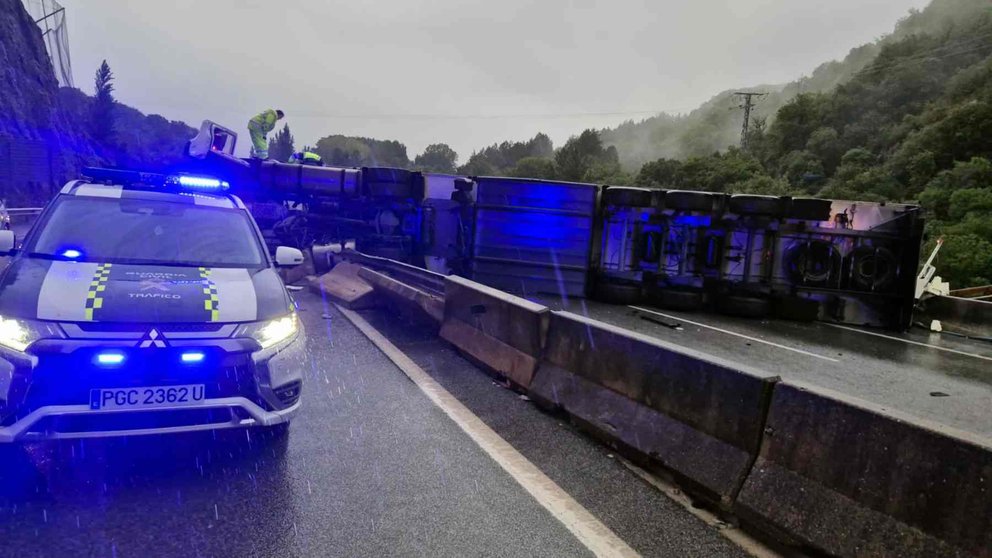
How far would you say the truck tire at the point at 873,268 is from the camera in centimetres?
1147

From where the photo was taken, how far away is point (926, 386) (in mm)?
7367

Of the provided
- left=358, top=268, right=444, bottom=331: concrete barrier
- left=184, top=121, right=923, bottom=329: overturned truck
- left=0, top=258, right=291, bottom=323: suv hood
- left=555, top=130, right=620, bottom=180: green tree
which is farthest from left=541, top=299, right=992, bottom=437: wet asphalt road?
left=555, top=130, right=620, bottom=180: green tree

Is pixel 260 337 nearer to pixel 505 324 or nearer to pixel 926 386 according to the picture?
pixel 505 324

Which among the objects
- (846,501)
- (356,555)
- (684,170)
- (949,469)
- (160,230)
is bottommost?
(356,555)

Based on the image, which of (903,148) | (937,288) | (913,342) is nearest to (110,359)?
(913,342)

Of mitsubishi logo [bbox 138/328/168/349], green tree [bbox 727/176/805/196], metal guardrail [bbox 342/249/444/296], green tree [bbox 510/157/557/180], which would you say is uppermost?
green tree [bbox 510/157/557/180]

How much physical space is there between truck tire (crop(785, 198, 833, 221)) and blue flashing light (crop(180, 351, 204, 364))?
11.5m

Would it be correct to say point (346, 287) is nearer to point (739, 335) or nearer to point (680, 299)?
point (680, 299)

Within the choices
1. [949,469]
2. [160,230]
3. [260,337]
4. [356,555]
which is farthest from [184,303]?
Result: [949,469]

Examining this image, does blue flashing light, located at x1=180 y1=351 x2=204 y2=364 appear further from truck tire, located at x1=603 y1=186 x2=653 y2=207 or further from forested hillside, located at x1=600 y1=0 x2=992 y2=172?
forested hillside, located at x1=600 y1=0 x2=992 y2=172

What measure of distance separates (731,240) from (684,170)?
38.9 metres

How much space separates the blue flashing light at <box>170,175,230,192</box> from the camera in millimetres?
5223

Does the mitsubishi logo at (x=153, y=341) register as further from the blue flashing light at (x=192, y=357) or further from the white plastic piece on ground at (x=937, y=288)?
the white plastic piece on ground at (x=937, y=288)

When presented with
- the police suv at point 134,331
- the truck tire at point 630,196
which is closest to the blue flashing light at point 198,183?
the police suv at point 134,331
